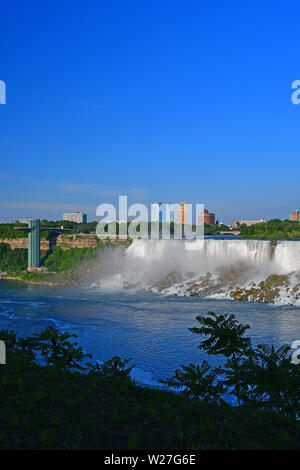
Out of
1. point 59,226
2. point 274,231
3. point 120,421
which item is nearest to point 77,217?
point 59,226

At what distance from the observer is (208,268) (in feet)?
153

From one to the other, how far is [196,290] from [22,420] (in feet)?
113

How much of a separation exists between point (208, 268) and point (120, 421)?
4093 cm

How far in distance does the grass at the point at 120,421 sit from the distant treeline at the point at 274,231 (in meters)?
56.3

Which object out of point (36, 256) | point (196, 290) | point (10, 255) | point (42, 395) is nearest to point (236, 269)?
point (196, 290)

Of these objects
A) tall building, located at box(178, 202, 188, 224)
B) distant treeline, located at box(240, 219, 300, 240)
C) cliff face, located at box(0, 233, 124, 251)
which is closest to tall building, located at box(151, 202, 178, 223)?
tall building, located at box(178, 202, 188, 224)

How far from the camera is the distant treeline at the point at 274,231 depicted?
208 feet

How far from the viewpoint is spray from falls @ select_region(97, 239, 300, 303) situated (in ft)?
127

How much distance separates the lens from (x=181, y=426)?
6.30 m

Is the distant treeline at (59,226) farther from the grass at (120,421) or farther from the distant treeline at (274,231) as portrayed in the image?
the grass at (120,421)

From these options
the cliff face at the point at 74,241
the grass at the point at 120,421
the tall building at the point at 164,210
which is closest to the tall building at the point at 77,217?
the tall building at the point at 164,210

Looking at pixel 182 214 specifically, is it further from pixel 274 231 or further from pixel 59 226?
pixel 274 231

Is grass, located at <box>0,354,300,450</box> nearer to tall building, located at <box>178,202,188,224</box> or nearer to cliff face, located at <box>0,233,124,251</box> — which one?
cliff face, located at <box>0,233,124,251</box>

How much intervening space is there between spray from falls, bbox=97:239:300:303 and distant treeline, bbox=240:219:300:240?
1640cm
